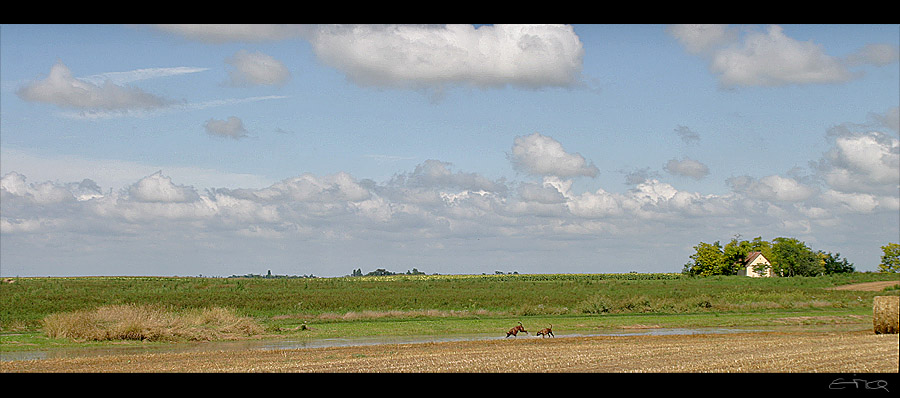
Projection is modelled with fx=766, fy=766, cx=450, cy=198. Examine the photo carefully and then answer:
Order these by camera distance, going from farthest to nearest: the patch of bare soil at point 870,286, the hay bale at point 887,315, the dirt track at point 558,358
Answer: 1. the patch of bare soil at point 870,286
2. the hay bale at point 887,315
3. the dirt track at point 558,358

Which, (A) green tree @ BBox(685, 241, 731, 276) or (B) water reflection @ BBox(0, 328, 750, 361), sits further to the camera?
(A) green tree @ BBox(685, 241, 731, 276)

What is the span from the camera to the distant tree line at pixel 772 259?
108625 millimetres

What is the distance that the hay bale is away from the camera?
22.3m

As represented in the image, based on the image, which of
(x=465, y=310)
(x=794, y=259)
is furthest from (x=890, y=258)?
(x=465, y=310)

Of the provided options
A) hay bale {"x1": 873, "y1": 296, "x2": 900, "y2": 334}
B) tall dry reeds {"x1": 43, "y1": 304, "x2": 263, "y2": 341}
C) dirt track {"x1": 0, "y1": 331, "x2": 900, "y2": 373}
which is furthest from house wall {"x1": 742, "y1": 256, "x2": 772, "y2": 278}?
tall dry reeds {"x1": 43, "y1": 304, "x2": 263, "y2": 341}

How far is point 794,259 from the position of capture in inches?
4532

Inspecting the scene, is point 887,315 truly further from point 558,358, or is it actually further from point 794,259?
point 794,259

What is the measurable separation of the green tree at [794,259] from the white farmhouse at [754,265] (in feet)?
6.34

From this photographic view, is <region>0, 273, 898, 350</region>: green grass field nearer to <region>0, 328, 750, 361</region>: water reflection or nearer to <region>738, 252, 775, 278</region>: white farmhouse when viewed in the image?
<region>0, 328, 750, 361</region>: water reflection

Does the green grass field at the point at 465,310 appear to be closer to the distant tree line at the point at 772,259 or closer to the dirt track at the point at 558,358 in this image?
the dirt track at the point at 558,358

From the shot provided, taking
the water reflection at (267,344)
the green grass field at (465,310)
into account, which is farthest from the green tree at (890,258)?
the water reflection at (267,344)
